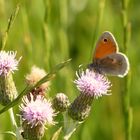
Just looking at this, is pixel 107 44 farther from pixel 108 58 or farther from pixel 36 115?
pixel 36 115

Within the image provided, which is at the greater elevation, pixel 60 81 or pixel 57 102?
pixel 60 81

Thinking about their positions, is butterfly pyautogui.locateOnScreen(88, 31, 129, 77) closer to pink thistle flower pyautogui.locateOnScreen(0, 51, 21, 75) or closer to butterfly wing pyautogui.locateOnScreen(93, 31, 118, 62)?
butterfly wing pyautogui.locateOnScreen(93, 31, 118, 62)

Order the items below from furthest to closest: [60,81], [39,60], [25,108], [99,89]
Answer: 1. [39,60]
2. [60,81]
3. [99,89]
4. [25,108]

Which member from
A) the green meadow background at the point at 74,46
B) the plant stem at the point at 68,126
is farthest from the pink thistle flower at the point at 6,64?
the green meadow background at the point at 74,46

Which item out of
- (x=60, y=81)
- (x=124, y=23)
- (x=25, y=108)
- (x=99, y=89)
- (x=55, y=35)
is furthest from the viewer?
(x=55, y=35)

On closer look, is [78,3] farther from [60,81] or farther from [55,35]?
[60,81]

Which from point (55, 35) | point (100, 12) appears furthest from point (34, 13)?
point (100, 12)

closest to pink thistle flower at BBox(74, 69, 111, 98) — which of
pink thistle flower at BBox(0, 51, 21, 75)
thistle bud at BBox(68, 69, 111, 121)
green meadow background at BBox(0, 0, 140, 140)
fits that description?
thistle bud at BBox(68, 69, 111, 121)
